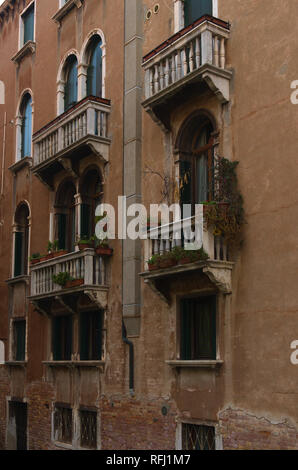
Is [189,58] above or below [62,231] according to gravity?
above

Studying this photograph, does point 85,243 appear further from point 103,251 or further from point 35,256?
point 35,256

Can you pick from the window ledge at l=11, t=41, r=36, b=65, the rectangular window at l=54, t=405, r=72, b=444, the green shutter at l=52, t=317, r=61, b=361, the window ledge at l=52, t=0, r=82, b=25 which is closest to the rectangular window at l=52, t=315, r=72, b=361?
the green shutter at l=52, t=317, r=61, b=361

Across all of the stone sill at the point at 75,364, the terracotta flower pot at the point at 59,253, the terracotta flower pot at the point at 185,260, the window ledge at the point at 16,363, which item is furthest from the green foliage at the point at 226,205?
the window ledge at the point at 16,363

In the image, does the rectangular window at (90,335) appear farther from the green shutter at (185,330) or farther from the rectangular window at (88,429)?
the green shutter at (185,330)

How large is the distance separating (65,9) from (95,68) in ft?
7.58

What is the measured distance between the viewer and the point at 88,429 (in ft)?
48.3

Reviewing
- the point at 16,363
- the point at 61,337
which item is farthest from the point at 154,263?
the point at 16,363

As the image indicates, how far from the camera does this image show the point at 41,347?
17.0m

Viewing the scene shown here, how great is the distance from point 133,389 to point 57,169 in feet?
20.7

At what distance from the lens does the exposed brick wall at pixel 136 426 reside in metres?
12.2

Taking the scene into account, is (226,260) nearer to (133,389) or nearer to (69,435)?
(133,389)

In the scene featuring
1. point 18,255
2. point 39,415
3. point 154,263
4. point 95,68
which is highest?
point 95,68

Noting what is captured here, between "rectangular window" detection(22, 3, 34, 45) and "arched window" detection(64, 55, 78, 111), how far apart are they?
10.5 ft

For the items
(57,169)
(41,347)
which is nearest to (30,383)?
(41,347)
